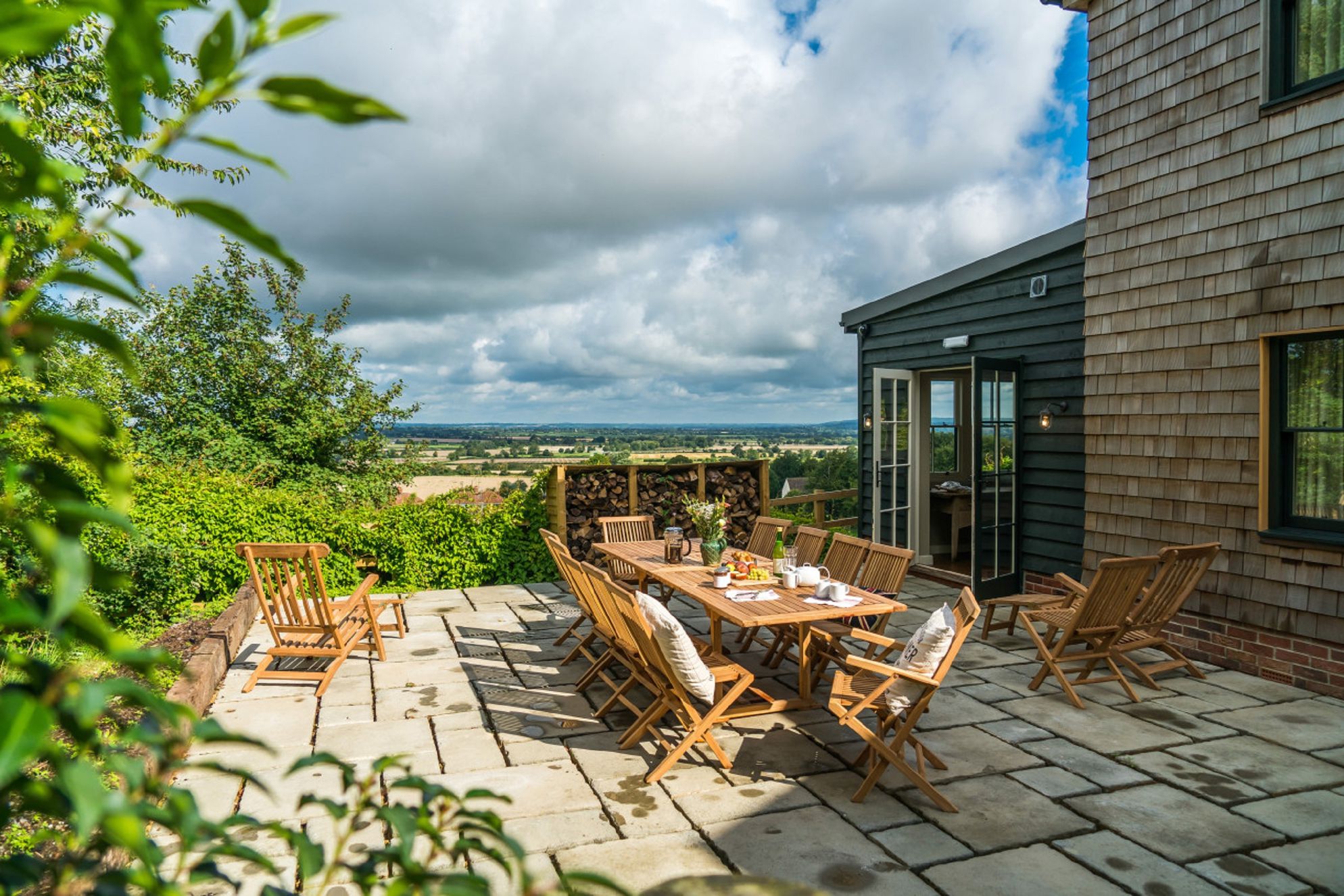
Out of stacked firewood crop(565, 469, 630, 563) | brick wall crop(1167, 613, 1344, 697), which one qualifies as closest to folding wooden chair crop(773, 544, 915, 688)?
brick wall crop(1167, 613, 1344, 697)

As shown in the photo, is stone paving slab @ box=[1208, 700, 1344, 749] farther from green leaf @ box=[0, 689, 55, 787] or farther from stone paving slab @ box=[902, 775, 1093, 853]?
green leaf @ box=[0, 689, 55, 787]

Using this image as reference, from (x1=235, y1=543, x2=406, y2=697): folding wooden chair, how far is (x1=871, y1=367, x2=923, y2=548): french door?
522cm

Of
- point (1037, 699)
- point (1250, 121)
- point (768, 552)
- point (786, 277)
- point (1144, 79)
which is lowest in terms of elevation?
point (1037, 699)

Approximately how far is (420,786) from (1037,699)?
16.3ft

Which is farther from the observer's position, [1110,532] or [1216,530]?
[1110,532]

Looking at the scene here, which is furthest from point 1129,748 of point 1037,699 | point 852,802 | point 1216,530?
point 1216,530

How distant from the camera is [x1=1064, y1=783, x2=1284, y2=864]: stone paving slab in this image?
3246 mm

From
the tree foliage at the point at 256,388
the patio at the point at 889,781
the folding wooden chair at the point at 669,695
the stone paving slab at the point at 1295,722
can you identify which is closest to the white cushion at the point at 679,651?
the folding wooden chair at the point at 669,695

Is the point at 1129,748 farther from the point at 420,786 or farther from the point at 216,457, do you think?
the point at 216,457

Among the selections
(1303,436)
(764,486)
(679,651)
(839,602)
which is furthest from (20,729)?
(764,486)

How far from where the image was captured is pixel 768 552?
6.98 meters

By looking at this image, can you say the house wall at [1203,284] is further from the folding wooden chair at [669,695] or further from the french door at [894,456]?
the folding wooden chair at [669,695]

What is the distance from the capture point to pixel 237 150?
0.67m

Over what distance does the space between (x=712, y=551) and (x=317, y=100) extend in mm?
5390
